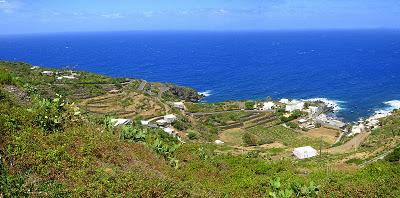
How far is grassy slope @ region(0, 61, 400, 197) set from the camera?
9.48 metres

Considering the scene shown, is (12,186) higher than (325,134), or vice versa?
(12,186)

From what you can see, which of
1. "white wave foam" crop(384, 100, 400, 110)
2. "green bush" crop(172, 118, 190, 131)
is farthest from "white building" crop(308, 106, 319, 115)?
"green bush" crop(172, 118, 190, 131)

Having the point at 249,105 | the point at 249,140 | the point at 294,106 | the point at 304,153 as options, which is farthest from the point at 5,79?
the point at 294,106

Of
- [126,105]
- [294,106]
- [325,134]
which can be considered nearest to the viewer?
[325,134]

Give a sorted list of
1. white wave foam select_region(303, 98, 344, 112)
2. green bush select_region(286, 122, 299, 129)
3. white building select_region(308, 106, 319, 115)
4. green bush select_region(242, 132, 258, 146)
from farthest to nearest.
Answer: white wave foam select_region(303, 98, 344, 112), white building select_region(308, 106, 319, 115), green bush select_region(286, 122, 299, 129), green bush select_region(242, 132, 258, 146)

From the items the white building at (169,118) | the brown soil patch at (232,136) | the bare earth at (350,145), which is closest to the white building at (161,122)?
the white building at (169,118)

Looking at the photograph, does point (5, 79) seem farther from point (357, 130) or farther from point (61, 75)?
point (61, 75)

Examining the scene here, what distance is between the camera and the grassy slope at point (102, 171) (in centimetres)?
948

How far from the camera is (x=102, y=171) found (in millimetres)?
10391

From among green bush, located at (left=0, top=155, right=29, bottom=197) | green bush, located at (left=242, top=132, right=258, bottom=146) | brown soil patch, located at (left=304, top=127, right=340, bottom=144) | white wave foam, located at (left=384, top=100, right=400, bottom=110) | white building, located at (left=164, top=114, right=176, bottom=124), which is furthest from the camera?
white wave foam, located at (left=384, top=100, right=400, bottom=110)

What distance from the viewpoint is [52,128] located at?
503 inches

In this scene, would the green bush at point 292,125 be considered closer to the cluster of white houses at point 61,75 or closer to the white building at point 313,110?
the white building at point 313,110

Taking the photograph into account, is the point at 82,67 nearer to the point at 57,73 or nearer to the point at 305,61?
the point at 57,73

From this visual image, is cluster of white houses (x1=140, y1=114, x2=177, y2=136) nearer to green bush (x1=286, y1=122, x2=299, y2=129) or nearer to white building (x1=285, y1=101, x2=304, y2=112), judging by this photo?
green bush (x1=286, y1=122, x2=299, y2=129)
